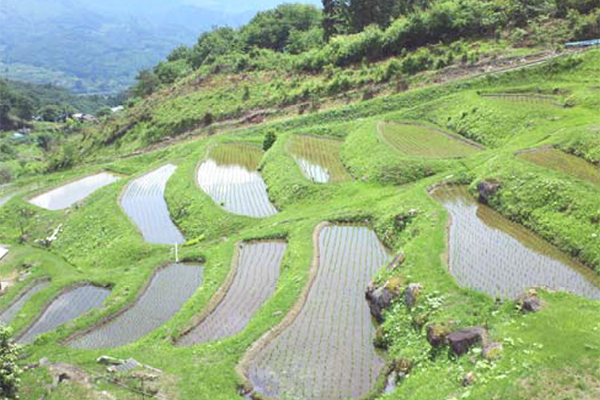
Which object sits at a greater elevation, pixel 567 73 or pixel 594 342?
pixel 567 73

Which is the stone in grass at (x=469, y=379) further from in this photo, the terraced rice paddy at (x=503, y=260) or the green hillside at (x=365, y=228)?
the terraced rice paddy at (x=503, y=260)

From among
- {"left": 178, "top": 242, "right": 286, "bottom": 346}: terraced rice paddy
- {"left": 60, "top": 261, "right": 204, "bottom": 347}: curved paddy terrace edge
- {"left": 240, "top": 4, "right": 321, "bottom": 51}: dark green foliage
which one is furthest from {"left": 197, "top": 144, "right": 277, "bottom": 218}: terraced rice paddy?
{"left": 240, "top": 4, "right": 321, "bottom": 51}: dark green foliage

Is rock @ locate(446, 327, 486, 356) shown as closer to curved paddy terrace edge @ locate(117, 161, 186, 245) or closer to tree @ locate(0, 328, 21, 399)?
tree @ locate(0, 328, 21, 399)

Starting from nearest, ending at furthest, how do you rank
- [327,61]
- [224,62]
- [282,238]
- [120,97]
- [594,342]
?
1. [594,342]
2. [282,238]
3. [327,61]
4. [224,62]
5. [120,97]

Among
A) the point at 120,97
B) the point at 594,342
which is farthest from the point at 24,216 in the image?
the point at 120,97

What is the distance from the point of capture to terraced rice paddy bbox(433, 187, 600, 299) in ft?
48.1

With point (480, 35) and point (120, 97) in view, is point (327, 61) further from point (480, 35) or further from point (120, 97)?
point (120, 97)

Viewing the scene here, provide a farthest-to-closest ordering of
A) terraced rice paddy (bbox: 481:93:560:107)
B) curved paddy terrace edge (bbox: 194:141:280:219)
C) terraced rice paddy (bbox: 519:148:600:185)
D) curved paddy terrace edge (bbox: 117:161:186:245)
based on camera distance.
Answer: terraced rice paddy (bbox: 481:93:560:107)
curved paddy terrace edge (bbox: 194:141:280:219)
curved paddy terrace edge (bbox: 117:161:186:245)
terraced rice paddy (bbox: 519:148:600:185)

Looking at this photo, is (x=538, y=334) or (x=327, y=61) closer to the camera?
(x=538, y=334)

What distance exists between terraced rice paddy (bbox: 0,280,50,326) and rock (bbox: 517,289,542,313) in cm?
1698

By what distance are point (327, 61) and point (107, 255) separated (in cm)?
2785

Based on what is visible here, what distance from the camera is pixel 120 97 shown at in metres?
160

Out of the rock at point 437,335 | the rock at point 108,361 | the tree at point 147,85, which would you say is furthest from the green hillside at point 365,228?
the tree at point 147,85

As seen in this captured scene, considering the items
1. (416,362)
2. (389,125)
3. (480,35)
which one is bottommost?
(416,362)
